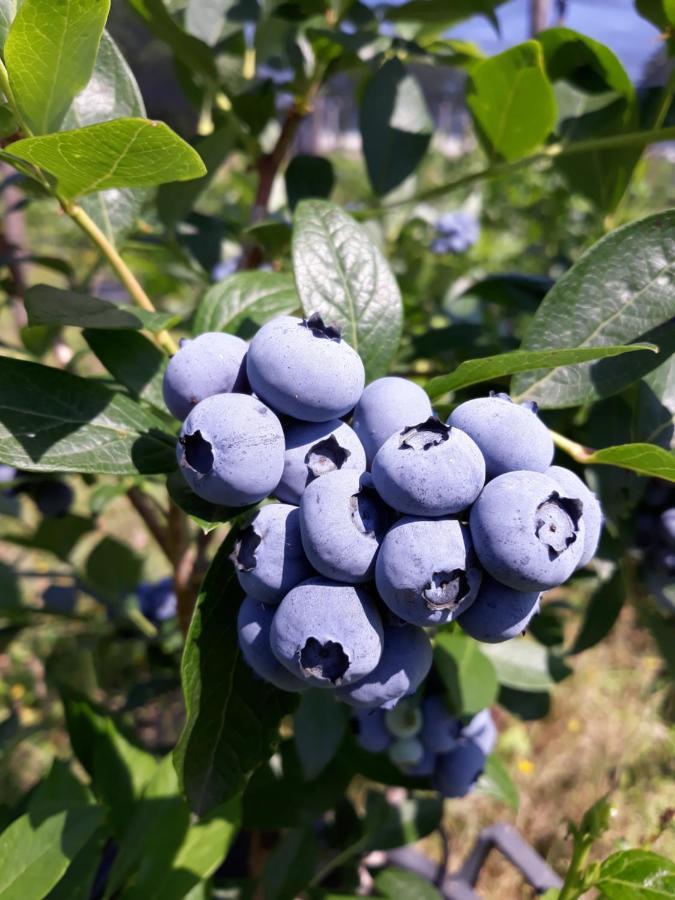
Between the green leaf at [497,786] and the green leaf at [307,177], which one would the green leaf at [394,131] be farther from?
the green leaf at [497,786]

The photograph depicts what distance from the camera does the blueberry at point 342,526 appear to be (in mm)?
539

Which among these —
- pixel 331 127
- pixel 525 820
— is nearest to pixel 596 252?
pixel 525 820

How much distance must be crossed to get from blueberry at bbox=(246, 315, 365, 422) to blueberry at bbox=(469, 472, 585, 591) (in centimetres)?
14

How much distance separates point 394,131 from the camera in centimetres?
117

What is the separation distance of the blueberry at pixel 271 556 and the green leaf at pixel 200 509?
37 millimetres

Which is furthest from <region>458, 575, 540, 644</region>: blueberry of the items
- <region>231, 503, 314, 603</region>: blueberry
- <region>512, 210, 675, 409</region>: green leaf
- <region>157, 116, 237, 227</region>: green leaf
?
<region>157, 116, 237, 227</region>: green leaf

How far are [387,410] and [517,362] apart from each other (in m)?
0.11

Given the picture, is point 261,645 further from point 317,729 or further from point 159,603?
point 159,603

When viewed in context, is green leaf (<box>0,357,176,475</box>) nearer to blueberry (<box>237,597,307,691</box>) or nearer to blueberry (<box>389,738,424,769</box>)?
blueberry (<box>237,597,307,691</box>)

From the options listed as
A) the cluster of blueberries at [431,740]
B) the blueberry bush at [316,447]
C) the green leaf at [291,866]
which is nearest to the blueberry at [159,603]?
the blueberry bush at [316,447]

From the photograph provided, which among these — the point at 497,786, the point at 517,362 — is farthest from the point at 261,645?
the point at 497,786

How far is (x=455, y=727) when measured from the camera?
44.1 inches

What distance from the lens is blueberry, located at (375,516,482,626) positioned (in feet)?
1.70

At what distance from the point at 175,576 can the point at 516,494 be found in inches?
28.2
